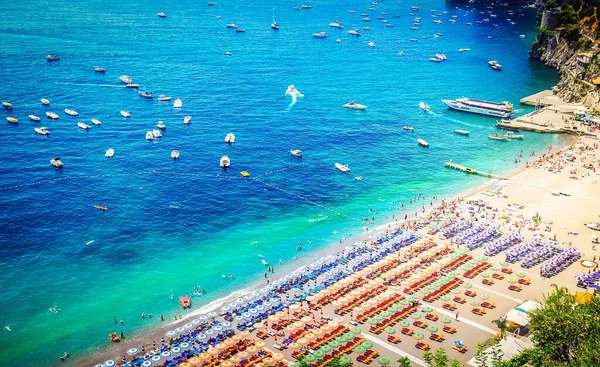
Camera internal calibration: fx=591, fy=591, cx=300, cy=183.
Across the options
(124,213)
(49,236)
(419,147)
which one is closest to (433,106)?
(419,147)

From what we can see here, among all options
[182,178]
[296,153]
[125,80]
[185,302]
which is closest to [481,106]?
[296,153]

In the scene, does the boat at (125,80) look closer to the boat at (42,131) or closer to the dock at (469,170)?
the boat at (42,131)

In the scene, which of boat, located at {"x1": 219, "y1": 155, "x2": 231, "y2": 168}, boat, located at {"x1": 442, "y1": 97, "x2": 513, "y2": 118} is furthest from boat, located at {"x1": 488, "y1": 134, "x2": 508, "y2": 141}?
boat, located at {"x1": 219, "y1": 155, "x2": 231, "y2": 168}

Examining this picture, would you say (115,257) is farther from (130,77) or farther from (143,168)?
(130,77)

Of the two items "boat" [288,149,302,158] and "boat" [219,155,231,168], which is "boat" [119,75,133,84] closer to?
"boat" [219,155,231,168]

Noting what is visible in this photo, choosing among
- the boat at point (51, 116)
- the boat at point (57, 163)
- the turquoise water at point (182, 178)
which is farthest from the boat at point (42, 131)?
the boat at point (57, 163)

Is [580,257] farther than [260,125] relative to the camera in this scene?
No
